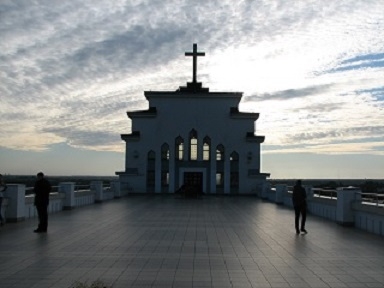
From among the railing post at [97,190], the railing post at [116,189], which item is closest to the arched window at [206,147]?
the railing post at [116,189]

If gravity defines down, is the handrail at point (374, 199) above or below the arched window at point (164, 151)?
below

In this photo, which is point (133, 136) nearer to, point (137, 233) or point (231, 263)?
point (137, 233)

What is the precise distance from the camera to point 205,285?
362 inches

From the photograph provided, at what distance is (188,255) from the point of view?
12.5 m

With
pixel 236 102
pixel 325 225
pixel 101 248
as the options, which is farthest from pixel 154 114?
pixel 101 248

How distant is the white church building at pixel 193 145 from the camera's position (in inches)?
2015

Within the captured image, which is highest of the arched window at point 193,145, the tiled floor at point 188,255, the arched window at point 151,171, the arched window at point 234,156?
the arched window at point 193,145

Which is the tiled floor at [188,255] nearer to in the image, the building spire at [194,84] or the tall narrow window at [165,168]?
the tall narrow window at [165,168]

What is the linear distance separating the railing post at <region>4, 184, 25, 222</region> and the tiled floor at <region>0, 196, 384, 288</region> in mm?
549

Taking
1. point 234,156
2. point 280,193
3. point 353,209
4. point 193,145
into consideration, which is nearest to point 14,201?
point 353,209

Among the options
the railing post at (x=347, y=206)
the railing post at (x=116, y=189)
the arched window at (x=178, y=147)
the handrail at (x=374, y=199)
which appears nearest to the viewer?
the handrail at (x=374, y=199)

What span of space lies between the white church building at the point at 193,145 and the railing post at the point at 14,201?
30978 mm

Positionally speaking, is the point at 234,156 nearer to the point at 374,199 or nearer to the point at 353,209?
the point at 353,209

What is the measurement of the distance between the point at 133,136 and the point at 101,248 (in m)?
38.8
